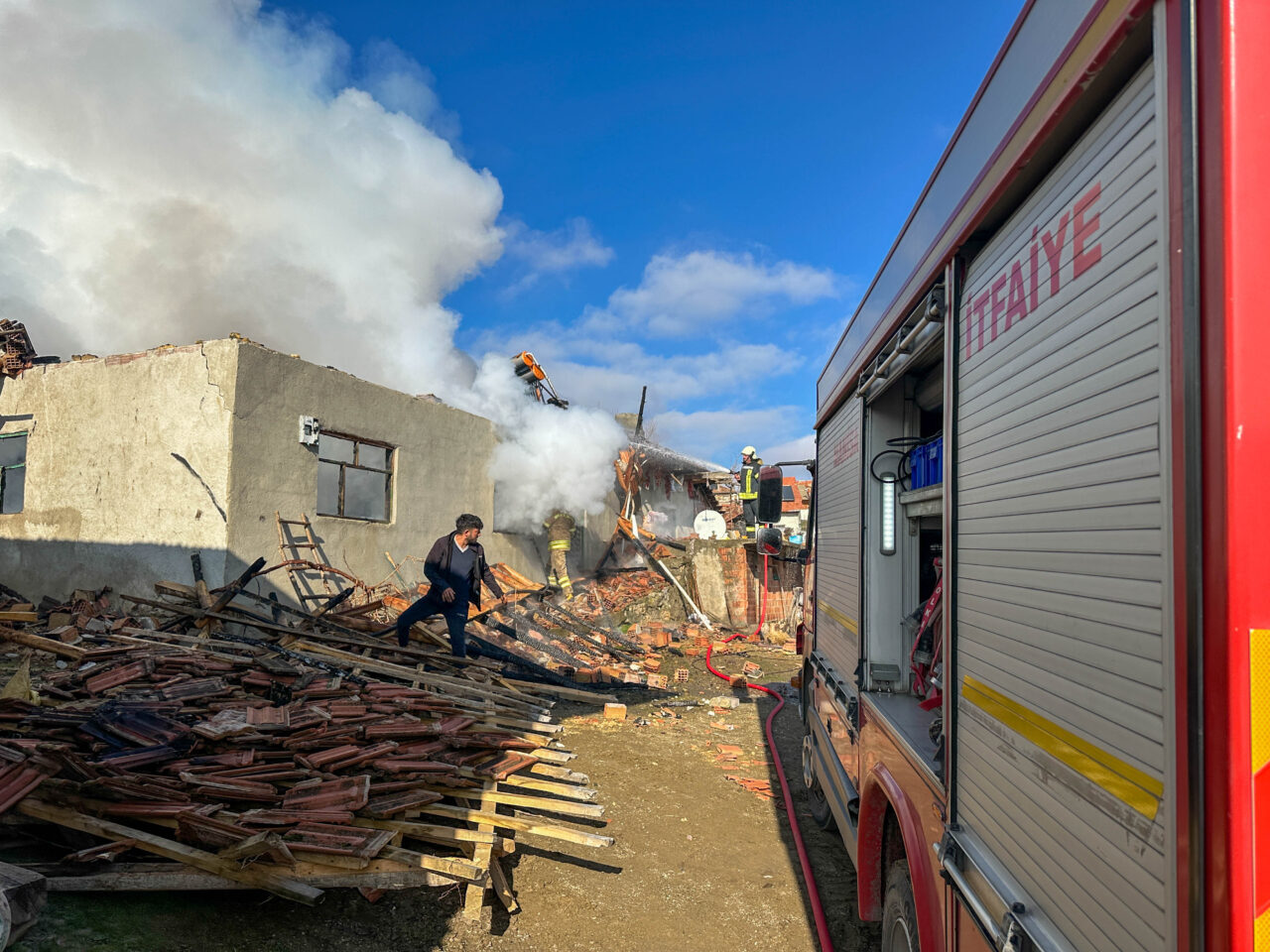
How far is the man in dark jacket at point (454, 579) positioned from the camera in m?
8.16

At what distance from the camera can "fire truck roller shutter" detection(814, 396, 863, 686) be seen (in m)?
3.86

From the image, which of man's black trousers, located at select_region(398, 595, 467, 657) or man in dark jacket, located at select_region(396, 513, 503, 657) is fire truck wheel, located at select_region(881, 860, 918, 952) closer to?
man in dark jacket, located at select_region(396, 513, 503, 657)

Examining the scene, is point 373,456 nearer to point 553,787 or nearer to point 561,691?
point 561,691

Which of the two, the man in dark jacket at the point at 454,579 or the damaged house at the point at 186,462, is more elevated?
the damaged house at the point at 186,462

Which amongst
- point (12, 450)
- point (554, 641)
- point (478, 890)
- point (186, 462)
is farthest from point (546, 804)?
point (12, 450)

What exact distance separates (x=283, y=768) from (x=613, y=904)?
214 centimetres

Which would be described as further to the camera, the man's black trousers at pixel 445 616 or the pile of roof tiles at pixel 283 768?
the man's black trousers at pixel 445 616

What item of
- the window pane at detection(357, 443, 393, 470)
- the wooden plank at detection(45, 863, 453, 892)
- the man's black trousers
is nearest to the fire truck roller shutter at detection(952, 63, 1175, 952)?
the wooden plank at detection(45, 863, 453, 892)

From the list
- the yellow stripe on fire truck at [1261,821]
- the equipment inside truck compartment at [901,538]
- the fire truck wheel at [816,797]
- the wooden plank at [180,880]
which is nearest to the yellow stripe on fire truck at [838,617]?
the equipment inside truck compartment at [901,538]

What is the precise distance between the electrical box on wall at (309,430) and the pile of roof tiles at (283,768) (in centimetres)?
386

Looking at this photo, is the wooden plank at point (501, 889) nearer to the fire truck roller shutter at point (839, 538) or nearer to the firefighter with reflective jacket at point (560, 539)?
the fire truck roller shutter at point (839, 538)

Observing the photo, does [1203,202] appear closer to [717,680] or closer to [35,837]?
[35,837]

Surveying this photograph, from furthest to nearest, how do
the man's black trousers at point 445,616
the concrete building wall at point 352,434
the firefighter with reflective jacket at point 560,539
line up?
the firefighter with reflective jacket at point 560,539 → the concrete building wall at point 352,434 → the man's black trousers at point 445,616

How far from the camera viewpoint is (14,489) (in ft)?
38.9
